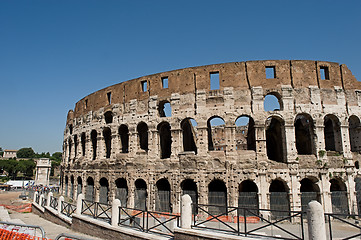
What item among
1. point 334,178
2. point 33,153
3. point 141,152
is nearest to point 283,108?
point 334,178

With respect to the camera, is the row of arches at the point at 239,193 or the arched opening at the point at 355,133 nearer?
the row of arches at the point at 239,193

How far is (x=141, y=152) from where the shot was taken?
18625 mm

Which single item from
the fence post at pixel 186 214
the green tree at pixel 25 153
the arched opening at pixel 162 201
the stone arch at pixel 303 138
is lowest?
the arched opening at pixel 162 201

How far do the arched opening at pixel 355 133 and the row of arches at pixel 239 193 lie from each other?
2.41 m

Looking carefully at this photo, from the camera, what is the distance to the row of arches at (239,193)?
15.2 meters

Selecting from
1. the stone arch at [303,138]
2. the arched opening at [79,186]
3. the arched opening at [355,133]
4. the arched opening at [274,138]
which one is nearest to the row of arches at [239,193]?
the arched opening at [79,186]

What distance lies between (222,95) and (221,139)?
13.8 metres

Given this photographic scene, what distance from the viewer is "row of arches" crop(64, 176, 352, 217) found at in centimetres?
1522

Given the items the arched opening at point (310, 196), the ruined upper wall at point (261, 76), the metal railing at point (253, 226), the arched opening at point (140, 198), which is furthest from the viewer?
the arched opening at point (140, 198)

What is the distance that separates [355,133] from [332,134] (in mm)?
1461

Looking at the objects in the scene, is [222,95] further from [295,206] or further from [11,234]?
[11,234]

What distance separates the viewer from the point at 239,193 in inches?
613

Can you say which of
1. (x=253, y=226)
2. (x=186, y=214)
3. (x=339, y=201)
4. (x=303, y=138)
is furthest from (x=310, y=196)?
(x=186, y=214)

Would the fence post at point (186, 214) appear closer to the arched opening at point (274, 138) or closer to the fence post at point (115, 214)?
the fence post at point (115, 214)
